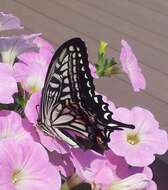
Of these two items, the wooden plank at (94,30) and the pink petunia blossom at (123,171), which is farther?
the wooden plank at (94,30)

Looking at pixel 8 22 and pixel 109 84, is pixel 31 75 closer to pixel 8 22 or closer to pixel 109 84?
pixel 8 22

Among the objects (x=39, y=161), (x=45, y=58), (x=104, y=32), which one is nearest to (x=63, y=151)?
(x=39, y=161)

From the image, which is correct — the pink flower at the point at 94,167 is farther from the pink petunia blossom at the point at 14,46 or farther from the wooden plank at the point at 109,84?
the wooden plank at the point at 109,84

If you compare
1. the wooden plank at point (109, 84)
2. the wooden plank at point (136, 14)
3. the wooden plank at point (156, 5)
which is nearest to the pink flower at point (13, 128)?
the wooden plank at point (109, 84)

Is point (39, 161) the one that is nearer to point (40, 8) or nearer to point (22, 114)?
point (22, 114)

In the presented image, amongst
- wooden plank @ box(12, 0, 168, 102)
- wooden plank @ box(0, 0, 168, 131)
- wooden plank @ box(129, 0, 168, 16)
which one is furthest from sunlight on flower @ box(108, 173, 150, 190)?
wooden plank @ box(129, 0, 168, 16)

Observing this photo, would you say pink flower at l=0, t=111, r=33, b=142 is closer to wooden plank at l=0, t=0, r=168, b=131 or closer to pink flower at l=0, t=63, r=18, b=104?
pink flower at l=0, t=63, r=18, b=104
